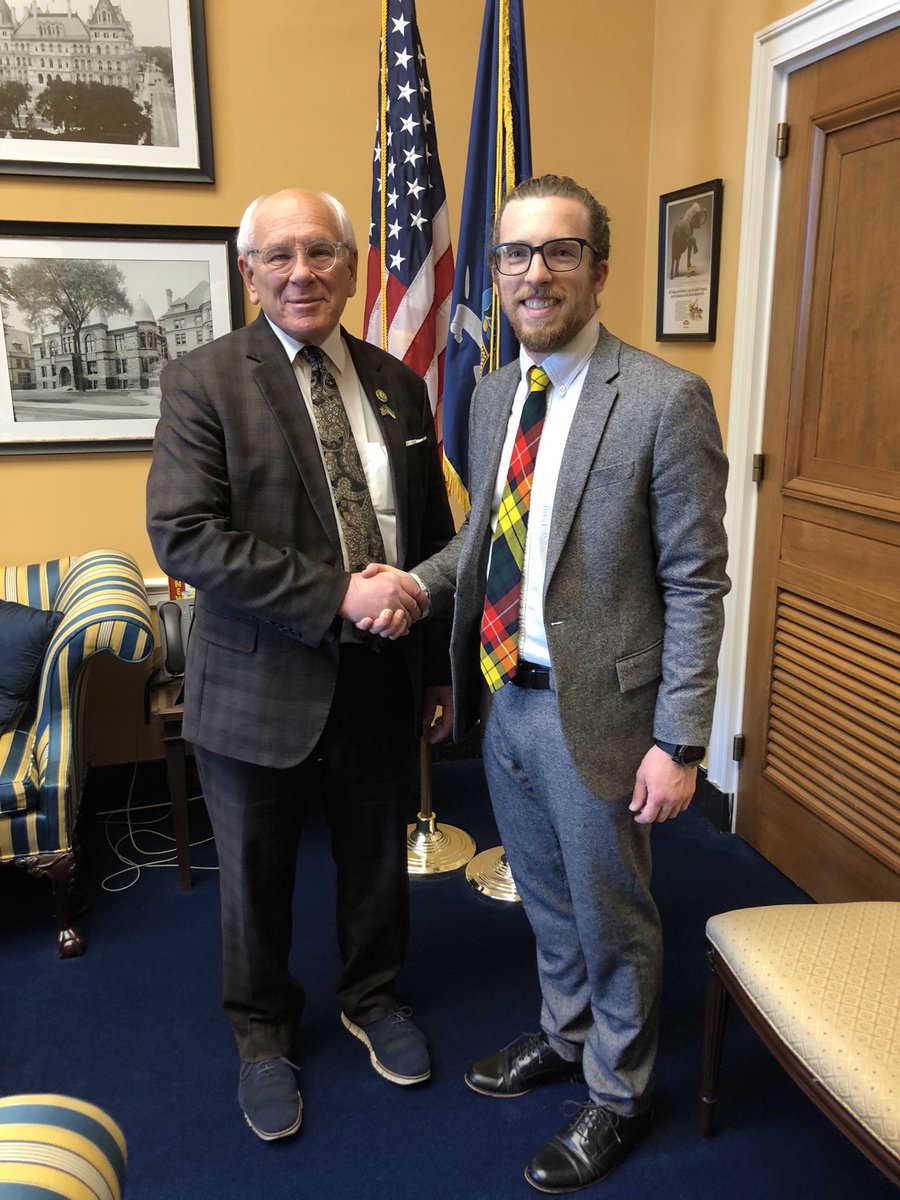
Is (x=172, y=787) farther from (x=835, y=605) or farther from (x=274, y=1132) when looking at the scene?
(x=835, y=605)

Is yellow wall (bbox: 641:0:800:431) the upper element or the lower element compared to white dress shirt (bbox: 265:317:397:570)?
upper

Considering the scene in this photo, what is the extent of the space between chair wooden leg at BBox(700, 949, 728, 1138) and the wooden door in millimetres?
788

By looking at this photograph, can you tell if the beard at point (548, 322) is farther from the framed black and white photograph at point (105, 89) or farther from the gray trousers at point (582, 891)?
the framed black and white photograph at point (105, 89)

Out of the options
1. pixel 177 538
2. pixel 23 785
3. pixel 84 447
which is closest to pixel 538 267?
pixel 177 538

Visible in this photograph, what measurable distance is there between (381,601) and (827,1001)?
91 centimetres

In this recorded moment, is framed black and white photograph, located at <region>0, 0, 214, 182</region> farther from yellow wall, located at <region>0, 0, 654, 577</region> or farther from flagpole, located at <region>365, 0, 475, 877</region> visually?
flagpole, located at <region>365, 0, 475, 877</region>

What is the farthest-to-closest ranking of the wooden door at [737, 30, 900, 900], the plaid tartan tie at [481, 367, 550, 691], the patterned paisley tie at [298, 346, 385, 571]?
the wooden door at [737, 30, 900, 900]
the patterned paisley tie at [298, 346, 385, 571]
the plaid tartan tie at [481, 367, 550, 691]

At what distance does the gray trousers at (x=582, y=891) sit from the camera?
A: 1497mm

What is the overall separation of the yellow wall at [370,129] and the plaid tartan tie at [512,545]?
138 cm

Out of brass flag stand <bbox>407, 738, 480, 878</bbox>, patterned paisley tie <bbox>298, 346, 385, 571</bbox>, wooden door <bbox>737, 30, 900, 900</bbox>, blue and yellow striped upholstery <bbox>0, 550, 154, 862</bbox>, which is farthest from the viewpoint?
brass flag stand <bbox>407, 738, 480, 878</bbox>

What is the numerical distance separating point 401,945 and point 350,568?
867 mm

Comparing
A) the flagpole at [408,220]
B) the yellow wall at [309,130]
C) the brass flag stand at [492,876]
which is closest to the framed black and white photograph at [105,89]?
the yellow wall at [309,130]

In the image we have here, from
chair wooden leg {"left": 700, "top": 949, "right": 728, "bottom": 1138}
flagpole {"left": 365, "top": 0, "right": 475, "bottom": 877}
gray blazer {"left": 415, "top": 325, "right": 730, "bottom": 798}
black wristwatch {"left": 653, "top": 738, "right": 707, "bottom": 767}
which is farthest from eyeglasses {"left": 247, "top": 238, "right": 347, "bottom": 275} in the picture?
chair wooden leg {"left": 700, "top": 949, "right": 728, "bottom": 1138}

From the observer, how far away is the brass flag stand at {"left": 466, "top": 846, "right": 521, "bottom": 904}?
8.14 feet
